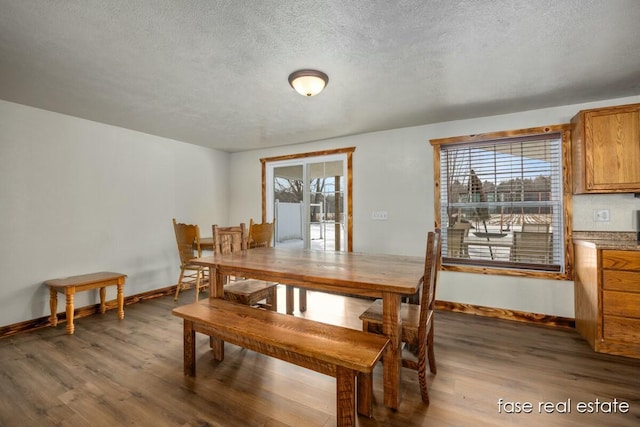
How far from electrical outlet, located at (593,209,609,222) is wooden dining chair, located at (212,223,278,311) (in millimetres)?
3277

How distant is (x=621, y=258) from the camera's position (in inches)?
92.7

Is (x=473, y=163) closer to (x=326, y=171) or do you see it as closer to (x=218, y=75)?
(x=326, y=171)

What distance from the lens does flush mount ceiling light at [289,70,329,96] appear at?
2.28 meters

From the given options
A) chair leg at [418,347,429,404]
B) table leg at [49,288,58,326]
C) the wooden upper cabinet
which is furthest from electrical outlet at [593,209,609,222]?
table leg at [49,288,58,326]

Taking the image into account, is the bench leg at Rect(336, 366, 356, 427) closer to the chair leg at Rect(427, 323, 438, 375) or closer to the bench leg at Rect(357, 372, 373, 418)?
the bench leg at Rect(357, 372, 373, 418)

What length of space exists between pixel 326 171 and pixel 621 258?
336 cm

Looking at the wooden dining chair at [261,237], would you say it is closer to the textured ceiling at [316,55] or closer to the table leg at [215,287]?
the table leg at [215,287]

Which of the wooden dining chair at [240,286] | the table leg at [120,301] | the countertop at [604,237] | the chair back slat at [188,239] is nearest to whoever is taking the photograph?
the wooden dining chair at [240,286]

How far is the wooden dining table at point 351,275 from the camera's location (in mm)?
1729

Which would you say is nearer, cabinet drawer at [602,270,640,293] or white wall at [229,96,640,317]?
cabinet drawer at [602,270,640,293]

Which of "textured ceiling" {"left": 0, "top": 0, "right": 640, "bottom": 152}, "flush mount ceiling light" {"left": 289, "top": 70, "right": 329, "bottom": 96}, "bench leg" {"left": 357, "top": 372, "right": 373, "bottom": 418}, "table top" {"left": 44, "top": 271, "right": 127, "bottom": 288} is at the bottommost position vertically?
"bench leg" {"left": 357, "top": 372, "right": 373, "bottom": 418}

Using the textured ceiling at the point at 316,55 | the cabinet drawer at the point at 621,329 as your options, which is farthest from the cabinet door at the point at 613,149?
the cabinet drawer at the point at 621,329

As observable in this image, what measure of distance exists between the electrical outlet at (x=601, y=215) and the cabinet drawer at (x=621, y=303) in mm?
866

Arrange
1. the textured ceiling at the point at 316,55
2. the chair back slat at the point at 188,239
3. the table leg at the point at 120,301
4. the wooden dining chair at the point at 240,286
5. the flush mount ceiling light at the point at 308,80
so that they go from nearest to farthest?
the textured ceiling at the point at 316,55
the flush mount ceiling light at the point at 308,80
the wooden dining chair at the point at 240,286
the table leg at the point at 120,301
the chair back slat at the point at 188,239
